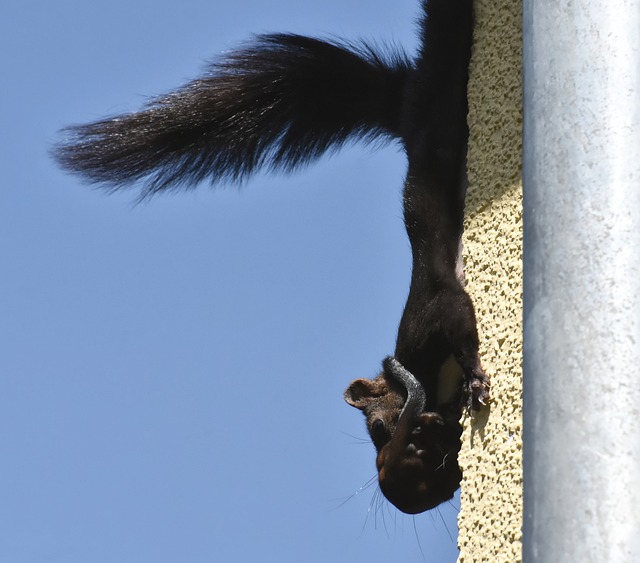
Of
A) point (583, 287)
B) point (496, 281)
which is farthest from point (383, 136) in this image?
point (583, 287)

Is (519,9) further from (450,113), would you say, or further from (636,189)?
(636,189)

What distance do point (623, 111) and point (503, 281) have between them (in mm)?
956

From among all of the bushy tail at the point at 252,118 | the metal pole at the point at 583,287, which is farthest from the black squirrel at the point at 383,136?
the metal pole at the point at 583,287

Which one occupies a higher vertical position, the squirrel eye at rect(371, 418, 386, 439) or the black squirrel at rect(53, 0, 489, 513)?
the black squirrel at rect(53, 0, 489, 513)

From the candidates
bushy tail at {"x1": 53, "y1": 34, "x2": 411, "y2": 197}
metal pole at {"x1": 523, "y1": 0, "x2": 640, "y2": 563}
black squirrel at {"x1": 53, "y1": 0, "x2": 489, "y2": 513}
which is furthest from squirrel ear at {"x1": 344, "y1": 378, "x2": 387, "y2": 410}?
metal pole at {"x1": 523, "y1": 0, "x2": 640, "y2": 563}

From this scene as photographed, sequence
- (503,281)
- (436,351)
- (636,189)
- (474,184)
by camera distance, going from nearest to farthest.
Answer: (636,189), (503,281), (474,184), (436,351)

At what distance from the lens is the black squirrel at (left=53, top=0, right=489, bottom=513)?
261cm

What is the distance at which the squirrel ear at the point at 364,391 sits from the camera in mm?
3059

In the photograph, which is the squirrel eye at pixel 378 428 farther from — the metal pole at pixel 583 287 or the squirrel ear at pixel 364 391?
the metal pole at pixel 583 287

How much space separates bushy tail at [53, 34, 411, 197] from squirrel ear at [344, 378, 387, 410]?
624 millimetres

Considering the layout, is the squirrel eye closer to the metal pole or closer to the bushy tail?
the bushy tail

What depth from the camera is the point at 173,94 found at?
3102mm

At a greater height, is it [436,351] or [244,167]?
[244,167]

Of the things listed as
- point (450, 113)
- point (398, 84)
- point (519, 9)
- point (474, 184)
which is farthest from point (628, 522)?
point (398, 84)
